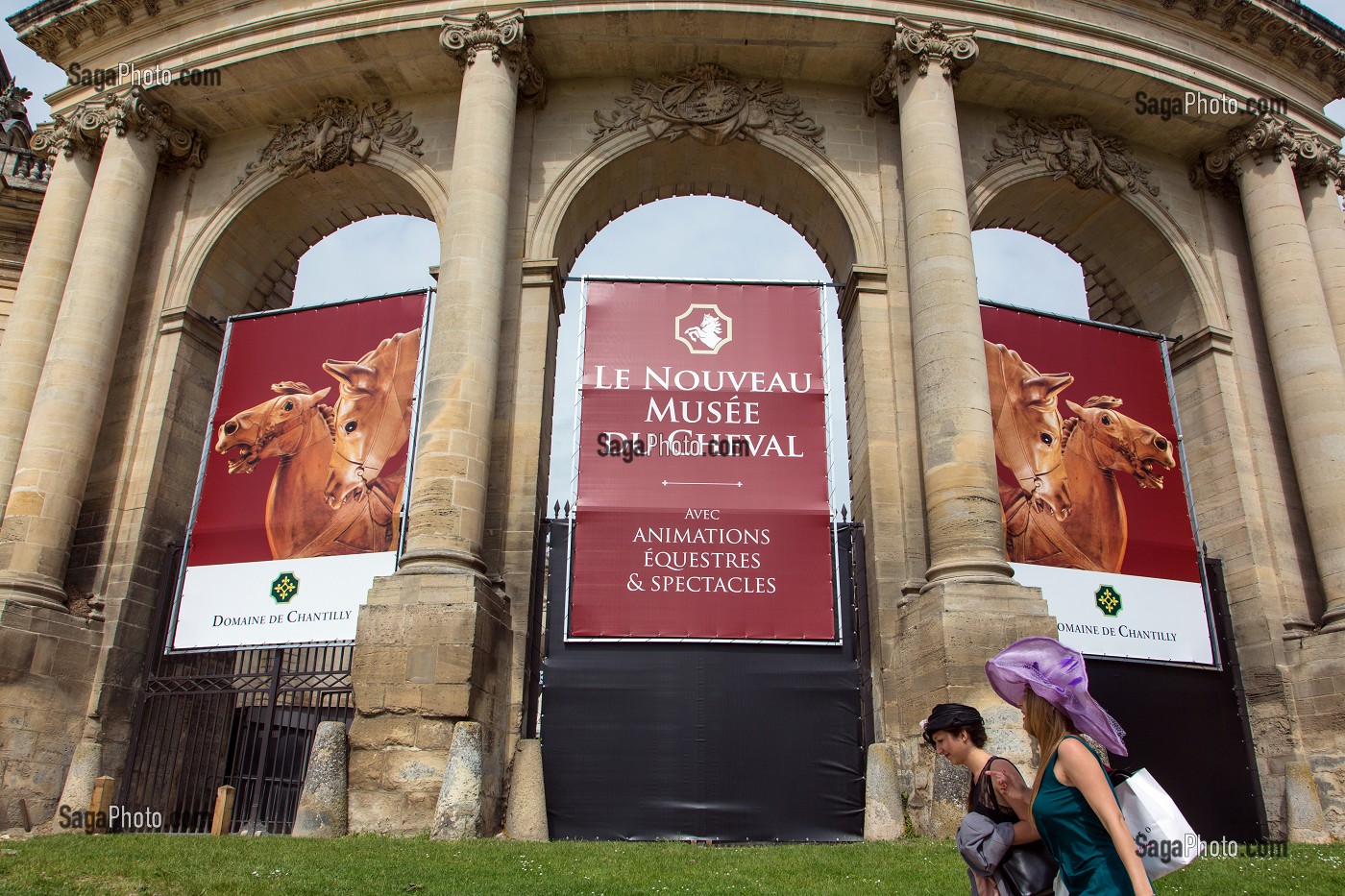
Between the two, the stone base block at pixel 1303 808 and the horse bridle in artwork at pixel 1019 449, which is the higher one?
the horse bridle in artwork at pixel 1019 449

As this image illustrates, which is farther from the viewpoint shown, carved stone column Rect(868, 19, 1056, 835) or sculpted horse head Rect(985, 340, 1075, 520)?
sculpted horse head Rect(985, 340, 1075, 520)

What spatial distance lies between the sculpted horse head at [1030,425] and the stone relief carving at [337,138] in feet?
35.4

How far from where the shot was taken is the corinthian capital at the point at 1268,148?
60.5 ft

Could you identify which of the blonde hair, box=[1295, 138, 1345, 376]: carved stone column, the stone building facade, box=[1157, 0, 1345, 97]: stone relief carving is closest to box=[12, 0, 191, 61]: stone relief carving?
the stone building facade

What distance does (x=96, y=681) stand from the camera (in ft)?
49.9

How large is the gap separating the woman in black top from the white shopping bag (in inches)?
22.3

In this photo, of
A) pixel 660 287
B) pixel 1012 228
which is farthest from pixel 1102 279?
pixel 660 287

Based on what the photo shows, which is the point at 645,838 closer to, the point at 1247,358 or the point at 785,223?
the point at 785,223

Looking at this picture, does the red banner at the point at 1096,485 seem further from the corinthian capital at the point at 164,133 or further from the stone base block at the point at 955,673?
the corinthian capital at the point at 164,133

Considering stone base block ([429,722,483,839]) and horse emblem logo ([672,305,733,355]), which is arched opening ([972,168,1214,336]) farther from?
stone base block ([429,722,483,839])

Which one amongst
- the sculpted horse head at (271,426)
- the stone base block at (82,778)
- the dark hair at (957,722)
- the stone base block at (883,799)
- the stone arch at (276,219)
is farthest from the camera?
the stone arch at (276,219)

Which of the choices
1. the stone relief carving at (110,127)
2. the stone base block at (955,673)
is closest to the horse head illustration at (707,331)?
the stone base block at (955,673)

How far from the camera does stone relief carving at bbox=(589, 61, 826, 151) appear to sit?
58.7ft

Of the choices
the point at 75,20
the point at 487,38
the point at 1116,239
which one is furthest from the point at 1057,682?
the point at 75,20
